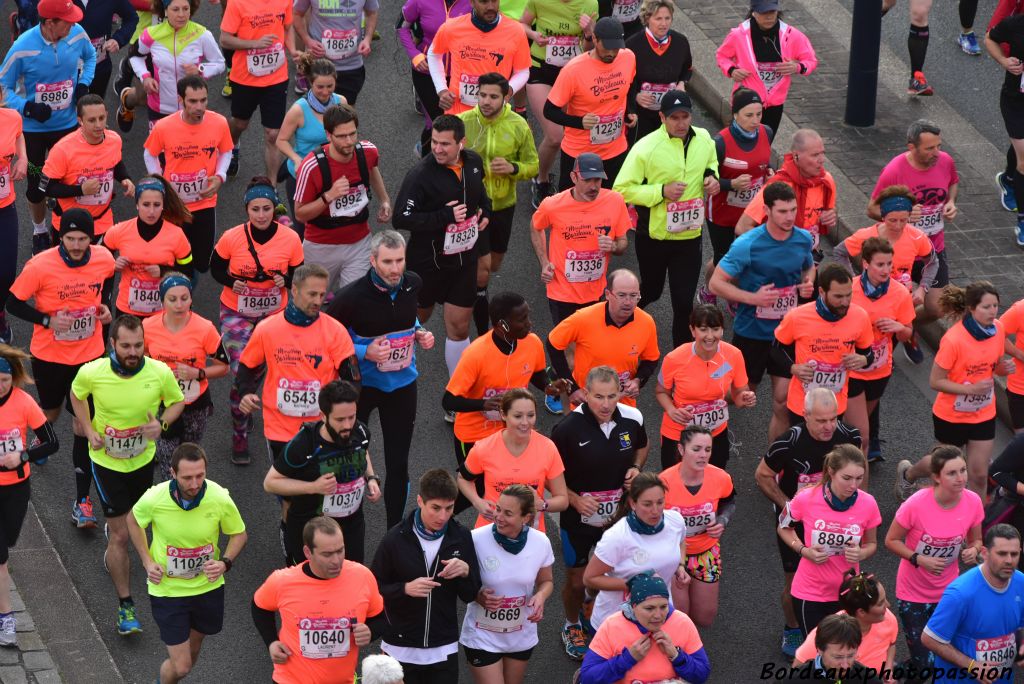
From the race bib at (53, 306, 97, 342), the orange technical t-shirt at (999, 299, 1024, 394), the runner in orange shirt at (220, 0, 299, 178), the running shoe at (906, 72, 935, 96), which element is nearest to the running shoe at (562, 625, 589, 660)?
the orange technical t-shirt at (999, 299, 1024, 394)

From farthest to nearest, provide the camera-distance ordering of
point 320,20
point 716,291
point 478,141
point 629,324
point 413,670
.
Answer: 1. point 320,20
2. point 478,141
3. point 716,291
4. point 629,324
5. point 413,670

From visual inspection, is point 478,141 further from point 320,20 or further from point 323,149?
point 320,20

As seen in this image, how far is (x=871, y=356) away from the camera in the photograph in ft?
39.0

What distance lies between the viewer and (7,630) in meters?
10.8

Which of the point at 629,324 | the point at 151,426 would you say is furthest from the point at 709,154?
the point at 151,426

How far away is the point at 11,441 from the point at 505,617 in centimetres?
310

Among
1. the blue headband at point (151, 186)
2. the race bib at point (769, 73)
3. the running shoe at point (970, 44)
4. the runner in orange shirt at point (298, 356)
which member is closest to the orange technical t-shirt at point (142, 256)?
the blue headband at point (151, 186)

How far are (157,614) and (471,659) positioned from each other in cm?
173

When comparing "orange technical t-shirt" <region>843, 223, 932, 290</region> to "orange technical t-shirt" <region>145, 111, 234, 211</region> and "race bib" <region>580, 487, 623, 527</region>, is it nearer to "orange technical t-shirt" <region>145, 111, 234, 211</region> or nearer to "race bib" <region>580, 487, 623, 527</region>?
"race bib" <region>580, 487, 623, 527</region>

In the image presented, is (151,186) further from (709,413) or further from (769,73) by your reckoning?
(769,73)

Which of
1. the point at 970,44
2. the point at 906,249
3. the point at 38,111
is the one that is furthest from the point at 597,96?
the point at 970,44

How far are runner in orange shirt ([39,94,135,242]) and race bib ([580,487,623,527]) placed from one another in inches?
175

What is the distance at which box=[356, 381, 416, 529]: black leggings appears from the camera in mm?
11547

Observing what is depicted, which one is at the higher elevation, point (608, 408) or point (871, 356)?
point (608, 408)
